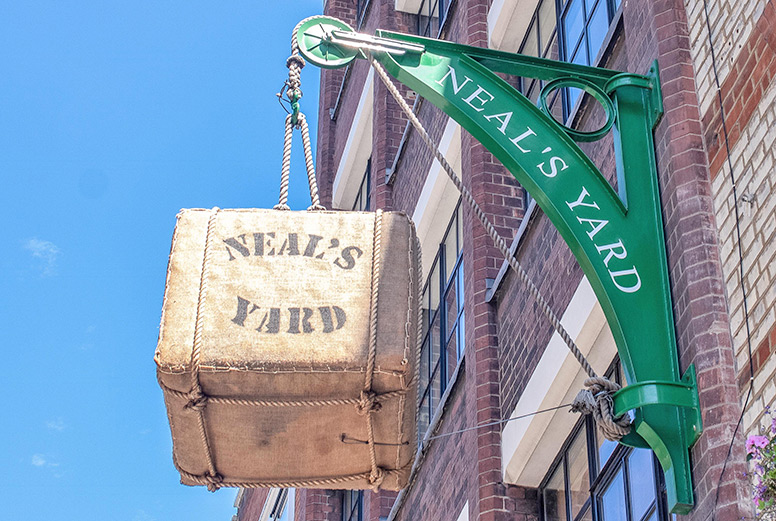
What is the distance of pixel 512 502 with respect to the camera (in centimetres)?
923

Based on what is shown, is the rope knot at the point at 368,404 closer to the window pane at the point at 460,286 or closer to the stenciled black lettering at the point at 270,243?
the stenciled black lettering at the point at 270,243

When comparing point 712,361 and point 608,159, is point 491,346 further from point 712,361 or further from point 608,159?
point 712,361

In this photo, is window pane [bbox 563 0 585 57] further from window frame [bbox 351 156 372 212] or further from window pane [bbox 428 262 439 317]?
window frame [bbox 351 156 372 212]

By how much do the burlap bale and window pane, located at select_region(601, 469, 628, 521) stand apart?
66.3 inches

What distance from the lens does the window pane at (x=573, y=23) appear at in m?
9.76

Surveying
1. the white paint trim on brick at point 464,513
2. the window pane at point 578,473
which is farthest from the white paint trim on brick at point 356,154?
the window pane at point 578,473

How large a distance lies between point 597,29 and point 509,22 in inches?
90.1

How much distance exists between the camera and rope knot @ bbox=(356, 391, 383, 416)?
5.81m

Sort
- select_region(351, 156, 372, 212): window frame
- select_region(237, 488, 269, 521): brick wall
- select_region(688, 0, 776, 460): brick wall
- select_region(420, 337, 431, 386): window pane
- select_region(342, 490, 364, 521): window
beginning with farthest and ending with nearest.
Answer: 1. select_region(237, 488, 269, 521): brick wall
2. select_region(351, 156, 372, 212): window frame
3. select_region(342, 490, 364, 521): window
4. select_region(420, 337, 431, 386): window pane
5. select_region(688, 0, 776, 460): brick wall

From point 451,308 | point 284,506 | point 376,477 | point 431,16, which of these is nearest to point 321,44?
point 376,477

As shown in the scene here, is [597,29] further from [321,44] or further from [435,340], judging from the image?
[435,340]

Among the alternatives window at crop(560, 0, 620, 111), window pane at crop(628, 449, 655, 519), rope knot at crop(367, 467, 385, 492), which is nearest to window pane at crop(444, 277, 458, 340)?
window at crop(560, 0, 620, 111)

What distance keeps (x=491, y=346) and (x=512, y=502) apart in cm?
126

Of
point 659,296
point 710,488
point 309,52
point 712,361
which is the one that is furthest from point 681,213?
point 309,52
